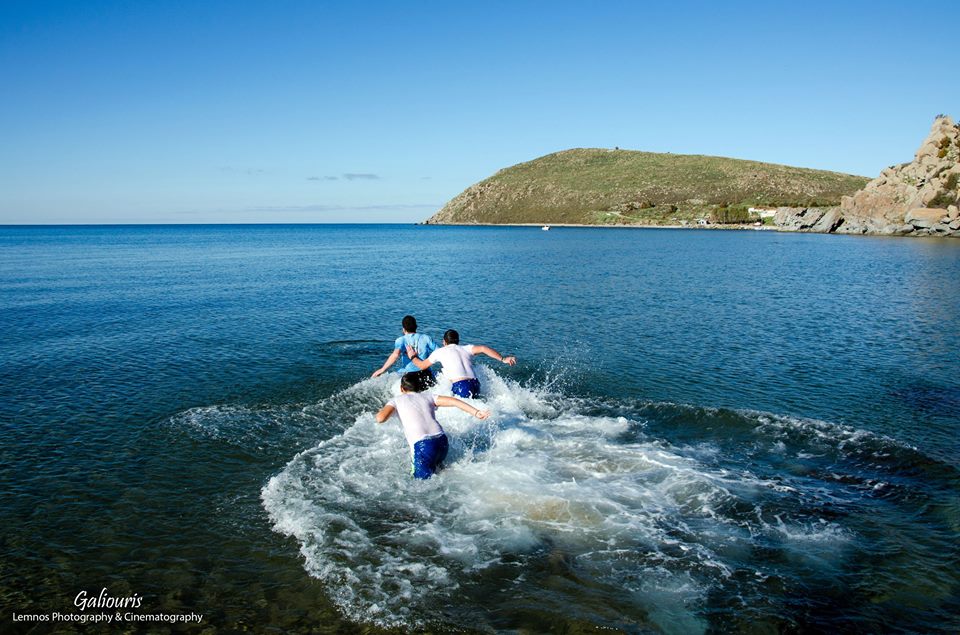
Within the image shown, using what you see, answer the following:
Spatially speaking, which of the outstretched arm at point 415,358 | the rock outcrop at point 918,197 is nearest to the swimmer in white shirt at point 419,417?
the outstretched arm at point 415,358

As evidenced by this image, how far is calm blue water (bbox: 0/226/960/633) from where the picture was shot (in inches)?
330

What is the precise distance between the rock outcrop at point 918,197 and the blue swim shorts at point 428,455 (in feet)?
329

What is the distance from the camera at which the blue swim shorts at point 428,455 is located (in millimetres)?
11430

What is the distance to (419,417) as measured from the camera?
11.2 metres

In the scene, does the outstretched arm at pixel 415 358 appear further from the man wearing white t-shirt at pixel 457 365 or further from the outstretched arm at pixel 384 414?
the outstretched arm at pixel 384 414

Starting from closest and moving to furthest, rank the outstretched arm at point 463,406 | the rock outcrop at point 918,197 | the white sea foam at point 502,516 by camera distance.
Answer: the white sea foam at point 502,516 → the outstretched arm at point 463,406 → the rock outcrop at point 918,197

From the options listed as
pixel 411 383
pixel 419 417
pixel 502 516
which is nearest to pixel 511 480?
pixel 502 516

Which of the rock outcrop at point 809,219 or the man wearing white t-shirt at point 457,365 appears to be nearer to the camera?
the man wearing white t-shirt at point 457,365

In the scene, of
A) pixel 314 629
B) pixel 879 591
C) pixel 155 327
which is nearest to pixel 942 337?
pixel 879 591

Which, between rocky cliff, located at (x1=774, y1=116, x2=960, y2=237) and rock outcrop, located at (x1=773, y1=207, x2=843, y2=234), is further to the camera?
rock outcrop, located at (x1=773, y1=207, x2=843, y2=234)

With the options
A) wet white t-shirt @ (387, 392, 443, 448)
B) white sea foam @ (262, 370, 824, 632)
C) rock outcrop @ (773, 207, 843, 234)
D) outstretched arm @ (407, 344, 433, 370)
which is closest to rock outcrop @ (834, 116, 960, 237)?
rock outcrop @ (773, 207, 843, 234)

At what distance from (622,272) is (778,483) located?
1715 inches

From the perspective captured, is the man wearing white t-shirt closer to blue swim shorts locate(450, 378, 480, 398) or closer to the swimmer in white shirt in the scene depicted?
blue swim shorts locate(450, 378, 480, 398)

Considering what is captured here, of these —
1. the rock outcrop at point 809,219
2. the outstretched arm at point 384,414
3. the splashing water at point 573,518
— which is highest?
the rock outcrop at point 809,219
